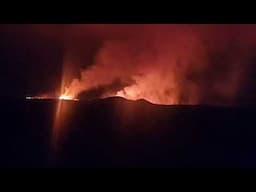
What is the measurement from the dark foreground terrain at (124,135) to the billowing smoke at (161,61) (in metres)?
0.11

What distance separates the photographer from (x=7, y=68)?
3189mm

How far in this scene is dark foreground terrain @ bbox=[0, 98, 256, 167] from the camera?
3.16 metres

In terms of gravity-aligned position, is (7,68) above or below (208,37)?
below

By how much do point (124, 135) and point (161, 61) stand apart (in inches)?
25.0

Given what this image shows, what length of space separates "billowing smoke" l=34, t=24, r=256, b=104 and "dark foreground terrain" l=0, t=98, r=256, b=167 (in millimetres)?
114

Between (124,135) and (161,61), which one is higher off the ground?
(161,61)

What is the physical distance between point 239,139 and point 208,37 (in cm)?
81

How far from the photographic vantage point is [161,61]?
10.8 ft

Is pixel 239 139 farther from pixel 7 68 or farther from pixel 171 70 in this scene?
pixel 7 68

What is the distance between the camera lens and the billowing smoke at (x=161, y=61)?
128 inches

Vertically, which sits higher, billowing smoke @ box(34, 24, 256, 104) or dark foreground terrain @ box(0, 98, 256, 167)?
billowing smoke @ box(34, 24, 256, 104)

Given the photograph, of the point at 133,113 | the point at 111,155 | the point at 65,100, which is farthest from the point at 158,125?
the point at 65,100

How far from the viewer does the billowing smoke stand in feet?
10.7
